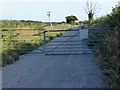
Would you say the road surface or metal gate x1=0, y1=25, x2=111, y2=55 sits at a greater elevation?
metal gate x1=0, y1=25, x2=111, y2=55

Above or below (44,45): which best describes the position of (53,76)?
below

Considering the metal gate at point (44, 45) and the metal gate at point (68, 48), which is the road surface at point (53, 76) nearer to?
the metal gate at point (44, 45)

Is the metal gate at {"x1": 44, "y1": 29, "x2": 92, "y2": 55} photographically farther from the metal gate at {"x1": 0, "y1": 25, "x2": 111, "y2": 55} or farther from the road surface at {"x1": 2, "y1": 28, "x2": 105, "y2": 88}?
the road surface at {"x1": 2, "y1": 28, "x2": 105, "y2": 88}

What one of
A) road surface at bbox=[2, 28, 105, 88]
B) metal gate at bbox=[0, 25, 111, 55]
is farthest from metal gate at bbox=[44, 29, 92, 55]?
road surface at bbox=[2, 28, 105, 88]

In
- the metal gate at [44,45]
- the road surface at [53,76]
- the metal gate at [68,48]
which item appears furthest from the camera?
the metal gate at [68,48]

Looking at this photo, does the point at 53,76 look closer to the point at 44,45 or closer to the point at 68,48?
the point at 44,45

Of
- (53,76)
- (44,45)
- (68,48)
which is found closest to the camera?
(53,76)

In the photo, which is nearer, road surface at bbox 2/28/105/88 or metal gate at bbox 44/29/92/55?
road surface at bbox 2/28/105/88

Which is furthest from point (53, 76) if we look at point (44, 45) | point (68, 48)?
point (68, 48)

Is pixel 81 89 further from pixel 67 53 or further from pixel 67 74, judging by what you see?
pixel 67 53

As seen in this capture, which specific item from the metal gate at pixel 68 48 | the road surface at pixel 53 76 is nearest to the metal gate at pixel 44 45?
the metal gate at pixel 68 48

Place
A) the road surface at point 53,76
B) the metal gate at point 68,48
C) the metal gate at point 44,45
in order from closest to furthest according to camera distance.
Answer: the road surface at point 53,76
the metal gate at point 44,45
the metal gate at point 68,48

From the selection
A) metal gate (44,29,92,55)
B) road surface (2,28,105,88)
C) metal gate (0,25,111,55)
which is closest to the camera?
road surface (2,28,105,88)

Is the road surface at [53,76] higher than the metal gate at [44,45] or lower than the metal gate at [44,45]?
lower
